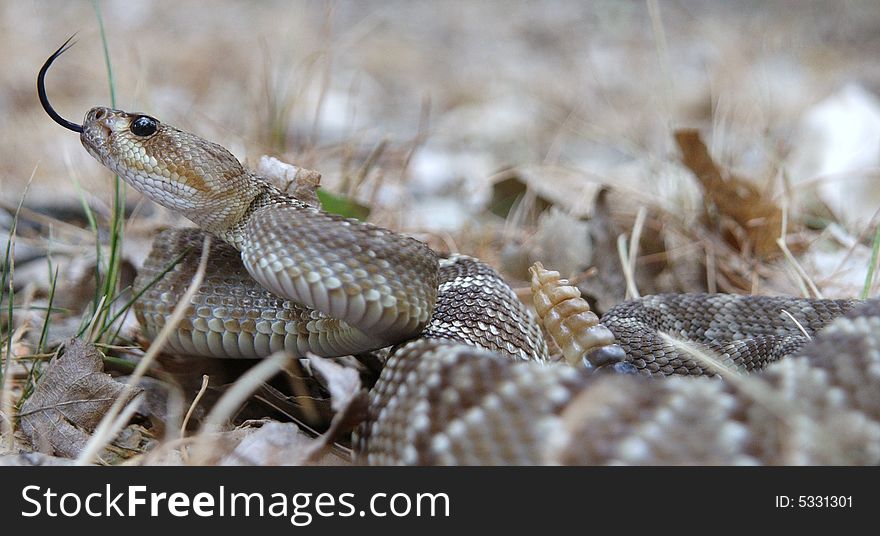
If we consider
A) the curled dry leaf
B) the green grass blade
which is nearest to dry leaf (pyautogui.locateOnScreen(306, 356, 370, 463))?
the curled dry leaf

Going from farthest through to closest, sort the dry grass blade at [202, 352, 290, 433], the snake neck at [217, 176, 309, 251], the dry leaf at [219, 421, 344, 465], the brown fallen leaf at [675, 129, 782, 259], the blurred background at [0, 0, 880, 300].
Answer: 1. the blurred background at [0, 0, 880, 300]
2. the brown fallen leaf at [675, 129, 782, 259]
3. the snake neck at [217, 176, 309, 251]
4. the dry leaf at [219, 421, 344, 465]
5. the dry grass blade at [202, 352, 290, 433]

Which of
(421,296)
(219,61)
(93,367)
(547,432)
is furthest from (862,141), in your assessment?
(219,61)

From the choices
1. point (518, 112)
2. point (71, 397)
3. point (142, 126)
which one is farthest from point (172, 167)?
point (518, 112)

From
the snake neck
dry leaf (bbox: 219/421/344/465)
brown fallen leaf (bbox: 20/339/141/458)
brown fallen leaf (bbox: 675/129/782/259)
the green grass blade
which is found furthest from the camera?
brown fallen leaf (bbox: 675/129/782/259)

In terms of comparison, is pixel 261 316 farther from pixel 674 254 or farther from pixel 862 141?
pixel 862 141

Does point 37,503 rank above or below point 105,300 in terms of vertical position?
below

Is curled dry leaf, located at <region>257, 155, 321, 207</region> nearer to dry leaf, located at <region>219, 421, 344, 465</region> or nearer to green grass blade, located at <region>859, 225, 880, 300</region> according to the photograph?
dry leaf, located at <region>219, 421, 344, 465</region>
